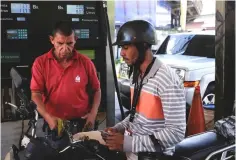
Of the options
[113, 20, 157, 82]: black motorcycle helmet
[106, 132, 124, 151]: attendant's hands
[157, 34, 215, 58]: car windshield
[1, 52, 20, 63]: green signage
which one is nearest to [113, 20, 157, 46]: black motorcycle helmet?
[113, 20, 157, 82]: black motorcycle helmet

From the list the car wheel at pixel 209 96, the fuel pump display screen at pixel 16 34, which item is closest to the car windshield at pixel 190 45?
the car wheel at pixel 209 96

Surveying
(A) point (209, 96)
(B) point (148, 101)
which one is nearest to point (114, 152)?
(B) point (148, 101)

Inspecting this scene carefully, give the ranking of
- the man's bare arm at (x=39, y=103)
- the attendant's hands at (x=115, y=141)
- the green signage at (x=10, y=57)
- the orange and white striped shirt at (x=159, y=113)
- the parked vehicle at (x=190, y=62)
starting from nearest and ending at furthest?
the orange and white striped shirt at (x=159, y=113) < the attendant's hands at (x=115, y=141) < the man's bare arm at (x=39, y=103) < the green signage at (x=10, y=57) < the parked vehicle at (x=190, y=62)

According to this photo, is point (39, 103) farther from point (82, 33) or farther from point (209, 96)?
point (209, 96)

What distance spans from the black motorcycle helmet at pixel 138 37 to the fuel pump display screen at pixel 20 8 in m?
2.34

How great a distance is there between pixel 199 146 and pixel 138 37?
0.78 m

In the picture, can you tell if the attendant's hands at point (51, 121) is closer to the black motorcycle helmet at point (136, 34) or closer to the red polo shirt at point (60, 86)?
the red polo shirt at point (60, 86)

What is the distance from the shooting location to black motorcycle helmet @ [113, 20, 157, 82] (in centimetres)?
198

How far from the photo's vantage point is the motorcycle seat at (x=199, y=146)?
1910 millimetres

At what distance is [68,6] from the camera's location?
4.15 meters

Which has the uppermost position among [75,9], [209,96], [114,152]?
[75,9]

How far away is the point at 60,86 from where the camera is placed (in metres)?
2.89

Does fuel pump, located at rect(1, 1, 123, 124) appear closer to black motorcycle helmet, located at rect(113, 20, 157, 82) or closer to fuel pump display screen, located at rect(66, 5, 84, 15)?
fuel pump display screen, located at rect(66, 5, 84, 15)

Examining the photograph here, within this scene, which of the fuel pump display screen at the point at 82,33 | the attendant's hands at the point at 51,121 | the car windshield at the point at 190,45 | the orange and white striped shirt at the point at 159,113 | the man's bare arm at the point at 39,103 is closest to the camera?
the orange and white striped shirt at the point at 159,113
